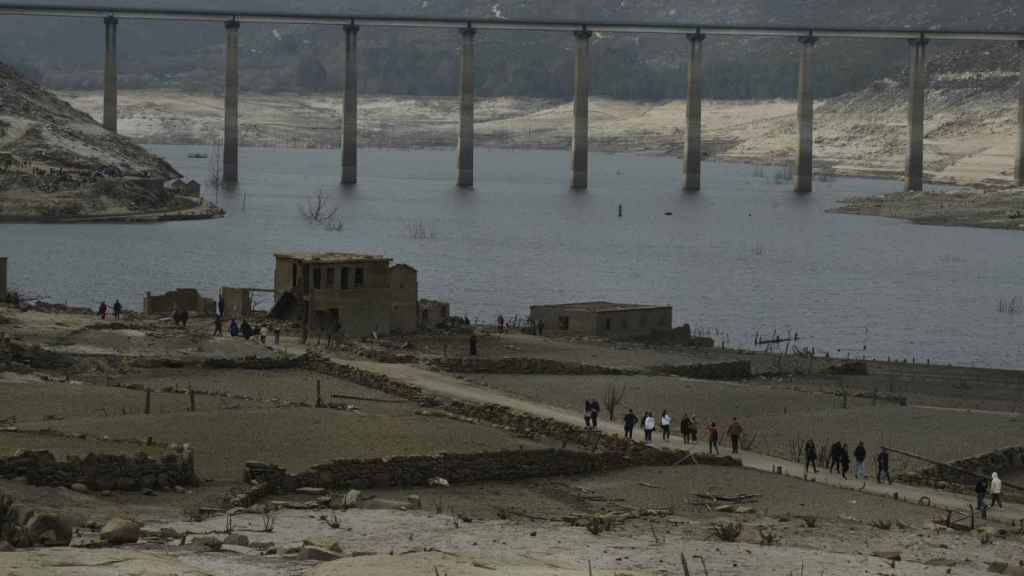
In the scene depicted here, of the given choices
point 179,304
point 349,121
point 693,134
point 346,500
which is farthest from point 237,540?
point 693,134

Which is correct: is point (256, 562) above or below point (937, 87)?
below

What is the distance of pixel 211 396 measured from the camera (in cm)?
3634

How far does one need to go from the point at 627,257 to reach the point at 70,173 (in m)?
26.3

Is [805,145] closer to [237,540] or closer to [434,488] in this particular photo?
[434,488]

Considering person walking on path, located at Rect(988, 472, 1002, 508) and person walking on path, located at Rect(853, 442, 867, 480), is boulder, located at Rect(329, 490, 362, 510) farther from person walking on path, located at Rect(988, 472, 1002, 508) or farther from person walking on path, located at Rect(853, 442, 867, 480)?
person walking on path, located at Rect(988, 472, 1002, 508)

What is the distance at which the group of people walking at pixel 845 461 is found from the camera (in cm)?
3272

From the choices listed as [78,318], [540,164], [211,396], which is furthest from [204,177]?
[211,396]

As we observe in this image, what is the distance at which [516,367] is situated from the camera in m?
42.3

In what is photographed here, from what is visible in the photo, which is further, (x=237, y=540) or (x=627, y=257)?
(x=627, y=257)

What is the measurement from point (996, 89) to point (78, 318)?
429 ft

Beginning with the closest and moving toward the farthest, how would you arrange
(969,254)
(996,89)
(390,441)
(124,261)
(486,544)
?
(486,544) < (390,441) < (124,261) < (969,254) < (996,89)

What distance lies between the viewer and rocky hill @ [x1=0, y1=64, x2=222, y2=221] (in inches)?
3792

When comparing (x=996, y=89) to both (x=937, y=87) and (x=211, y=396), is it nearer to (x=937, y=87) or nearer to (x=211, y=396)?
(x=937, y=87)

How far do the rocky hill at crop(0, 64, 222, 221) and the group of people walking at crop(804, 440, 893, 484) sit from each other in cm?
6670
